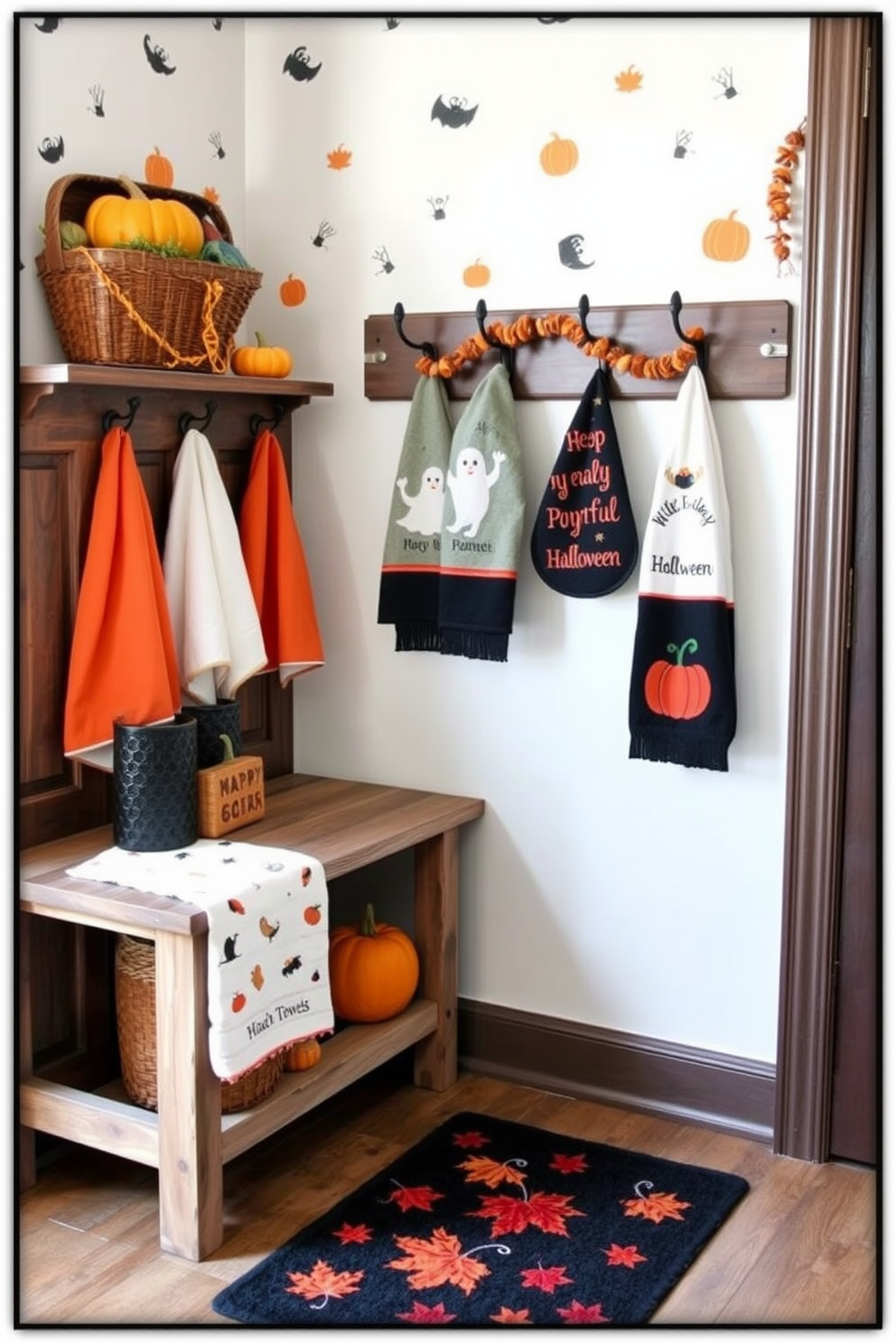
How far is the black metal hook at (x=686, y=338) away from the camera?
2.62 m

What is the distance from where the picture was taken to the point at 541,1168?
2609mm

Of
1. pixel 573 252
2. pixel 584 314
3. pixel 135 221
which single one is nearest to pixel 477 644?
pixel 584 314

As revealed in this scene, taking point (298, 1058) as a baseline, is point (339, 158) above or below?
above

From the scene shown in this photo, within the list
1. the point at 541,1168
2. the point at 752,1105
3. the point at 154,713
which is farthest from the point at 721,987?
the point at 154,713

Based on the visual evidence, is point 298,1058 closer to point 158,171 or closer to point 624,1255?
point 624,1255

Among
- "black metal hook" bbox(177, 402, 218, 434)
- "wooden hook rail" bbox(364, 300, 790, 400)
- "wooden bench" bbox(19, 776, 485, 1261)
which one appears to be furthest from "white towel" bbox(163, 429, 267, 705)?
"wooden hook rail" bbox(364, 300, 790, 400)

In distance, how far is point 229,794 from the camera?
2660mm

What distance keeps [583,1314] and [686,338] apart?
162 centimetres

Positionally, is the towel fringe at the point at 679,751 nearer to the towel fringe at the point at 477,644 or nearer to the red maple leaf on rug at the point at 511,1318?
the towel fringe at the point at 477,644

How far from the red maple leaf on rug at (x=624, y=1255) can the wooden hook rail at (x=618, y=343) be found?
4.75 ft

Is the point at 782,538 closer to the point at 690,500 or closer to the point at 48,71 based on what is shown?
the point at 690,500

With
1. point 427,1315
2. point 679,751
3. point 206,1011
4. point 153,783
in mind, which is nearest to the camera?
point 427,1315

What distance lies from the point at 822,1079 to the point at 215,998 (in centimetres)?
112

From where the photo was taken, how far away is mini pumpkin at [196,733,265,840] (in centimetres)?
262
